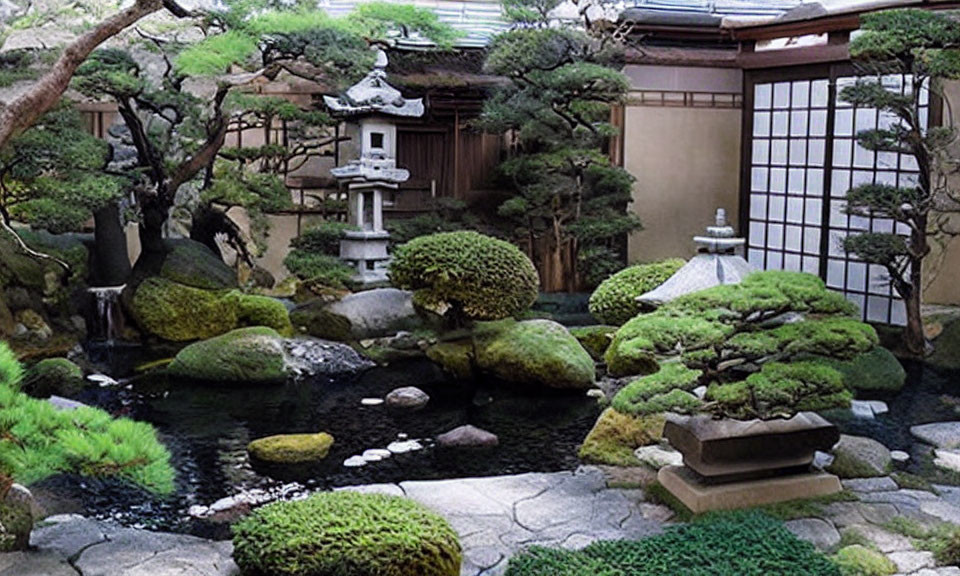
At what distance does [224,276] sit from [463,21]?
247 inches

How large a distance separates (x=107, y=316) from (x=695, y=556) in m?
9.32

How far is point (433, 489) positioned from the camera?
6.34 m

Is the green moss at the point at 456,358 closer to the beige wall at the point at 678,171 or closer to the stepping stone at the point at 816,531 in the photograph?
the beige wall at the point at 678,171

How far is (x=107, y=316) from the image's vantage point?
12312 millimetres

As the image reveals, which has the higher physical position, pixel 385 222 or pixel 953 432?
pixel 385 222

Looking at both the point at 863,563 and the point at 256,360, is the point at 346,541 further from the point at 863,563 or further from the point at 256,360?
the point at 256,360

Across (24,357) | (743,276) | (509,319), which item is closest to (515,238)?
(509,319)

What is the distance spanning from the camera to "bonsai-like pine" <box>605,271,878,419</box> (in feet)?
19.0

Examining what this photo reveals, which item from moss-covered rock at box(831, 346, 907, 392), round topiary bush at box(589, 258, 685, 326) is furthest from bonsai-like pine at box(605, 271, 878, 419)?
Result: moss-covered rock at box(831, 346, 907, 392)

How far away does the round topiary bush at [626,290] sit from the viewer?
10414mm

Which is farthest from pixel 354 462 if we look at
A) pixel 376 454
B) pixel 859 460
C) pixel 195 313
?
pixel 195 313

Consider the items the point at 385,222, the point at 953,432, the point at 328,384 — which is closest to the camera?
the point at 953,432

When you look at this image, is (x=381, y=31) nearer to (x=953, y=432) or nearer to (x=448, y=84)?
(x=448, y=84)

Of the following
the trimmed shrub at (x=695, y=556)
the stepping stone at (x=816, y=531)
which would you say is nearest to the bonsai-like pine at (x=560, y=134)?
the stepping stone at (x=816, y=531)
